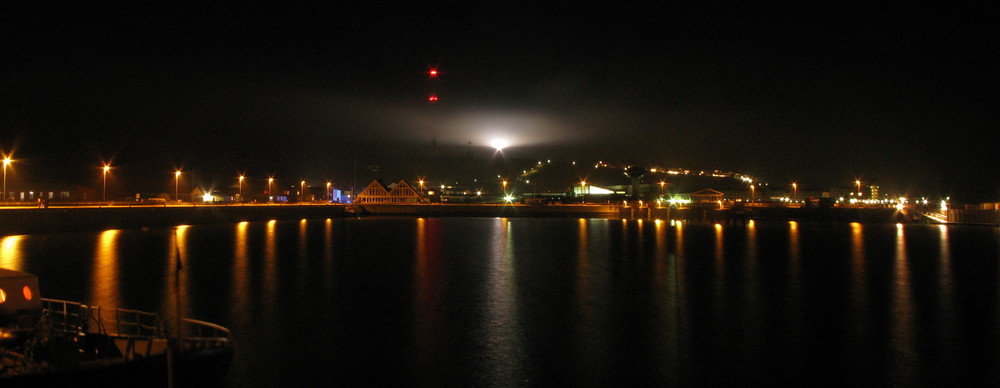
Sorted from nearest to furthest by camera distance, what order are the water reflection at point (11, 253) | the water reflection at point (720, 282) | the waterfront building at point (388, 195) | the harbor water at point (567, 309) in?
1. the harbor water at point (567, 309)
2. the water reflection at point (720, 282)
3. the water reflection at point (11, 253)
4. the waterfront building at point (388, 195)

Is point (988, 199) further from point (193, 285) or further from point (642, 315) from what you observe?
point (193, 285)

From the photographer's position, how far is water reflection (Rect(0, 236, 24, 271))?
15.9 meters

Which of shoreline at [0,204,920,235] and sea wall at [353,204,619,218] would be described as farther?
sea wall at [353,204,619,218]

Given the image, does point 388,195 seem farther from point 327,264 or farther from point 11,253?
point 327,264

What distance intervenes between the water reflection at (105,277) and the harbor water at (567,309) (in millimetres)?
78

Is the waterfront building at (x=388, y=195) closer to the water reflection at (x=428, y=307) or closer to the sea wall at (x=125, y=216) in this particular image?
the sea wall at (x=125, y=216)

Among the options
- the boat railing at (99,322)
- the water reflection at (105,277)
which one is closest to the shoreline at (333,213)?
the water reflection at (105,277)

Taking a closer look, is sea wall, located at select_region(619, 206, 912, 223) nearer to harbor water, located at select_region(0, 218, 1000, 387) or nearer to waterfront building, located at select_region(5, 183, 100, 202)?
harbor water, located at select_region(0, 218, 1000, 387)

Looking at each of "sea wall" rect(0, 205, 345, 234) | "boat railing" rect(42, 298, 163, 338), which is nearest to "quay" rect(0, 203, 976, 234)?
"sea wall" rect(0, 205, 345, 234)

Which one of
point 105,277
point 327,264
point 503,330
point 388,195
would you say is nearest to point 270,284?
point 327,264

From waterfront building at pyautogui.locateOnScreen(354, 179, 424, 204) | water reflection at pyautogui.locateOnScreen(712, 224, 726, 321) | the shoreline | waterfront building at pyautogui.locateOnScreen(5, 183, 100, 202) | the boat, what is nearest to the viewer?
the boat

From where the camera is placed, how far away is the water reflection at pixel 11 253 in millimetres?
15906

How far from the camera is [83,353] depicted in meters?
5.88

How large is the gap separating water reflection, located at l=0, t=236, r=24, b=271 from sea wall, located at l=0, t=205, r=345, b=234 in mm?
2326
